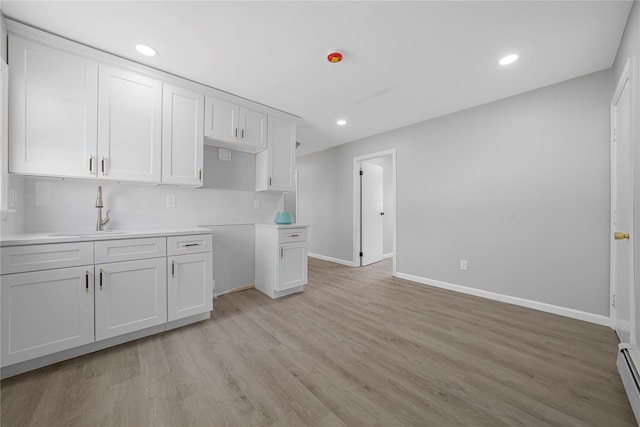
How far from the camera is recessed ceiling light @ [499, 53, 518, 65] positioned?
2076mm

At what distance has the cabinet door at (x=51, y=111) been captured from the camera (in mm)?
1708

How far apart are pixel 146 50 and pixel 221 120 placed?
853 millimetres

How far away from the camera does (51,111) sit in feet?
5.97

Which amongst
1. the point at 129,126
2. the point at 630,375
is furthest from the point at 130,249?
the point at 630,375

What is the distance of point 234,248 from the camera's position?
316 centimetres

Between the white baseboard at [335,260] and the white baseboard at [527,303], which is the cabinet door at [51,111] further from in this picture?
the white baseboard at [527,303]

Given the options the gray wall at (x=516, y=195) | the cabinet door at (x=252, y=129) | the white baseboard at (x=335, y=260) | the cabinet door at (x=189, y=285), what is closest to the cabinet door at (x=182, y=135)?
the cabinet door at (x=252, y=129)

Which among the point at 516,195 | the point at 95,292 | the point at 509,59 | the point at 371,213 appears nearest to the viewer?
the point at 95,292

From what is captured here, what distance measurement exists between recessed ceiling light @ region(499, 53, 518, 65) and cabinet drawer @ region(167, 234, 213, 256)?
3.17m

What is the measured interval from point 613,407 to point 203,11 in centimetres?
345

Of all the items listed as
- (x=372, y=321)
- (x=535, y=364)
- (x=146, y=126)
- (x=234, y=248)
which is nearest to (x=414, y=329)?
(x=372, y=321)

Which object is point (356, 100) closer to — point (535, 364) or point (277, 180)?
point (277, 180)

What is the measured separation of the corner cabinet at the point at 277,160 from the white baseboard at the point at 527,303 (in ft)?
8.18

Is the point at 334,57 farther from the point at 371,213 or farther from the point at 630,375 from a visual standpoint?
the point at 371,213
